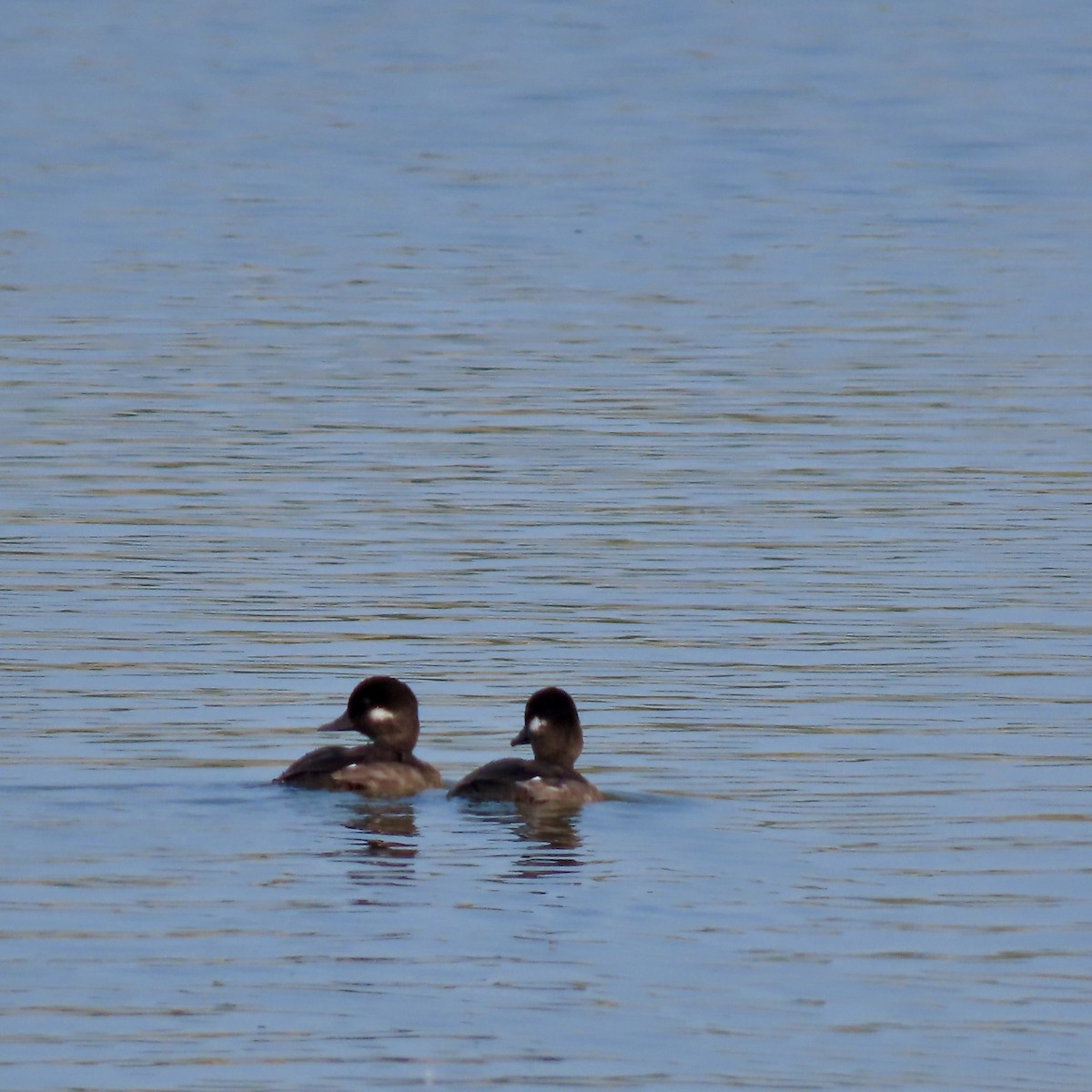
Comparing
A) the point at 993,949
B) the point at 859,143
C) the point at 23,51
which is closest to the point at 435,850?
the point at 993,949

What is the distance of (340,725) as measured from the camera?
11.3 metres

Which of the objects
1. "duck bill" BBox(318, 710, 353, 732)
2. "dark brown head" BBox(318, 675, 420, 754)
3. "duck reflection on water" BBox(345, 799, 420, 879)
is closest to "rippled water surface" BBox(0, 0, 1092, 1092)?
"duck reflection on water" BBox(345, 799, 420, 879)

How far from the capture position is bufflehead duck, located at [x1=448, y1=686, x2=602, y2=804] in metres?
10.3

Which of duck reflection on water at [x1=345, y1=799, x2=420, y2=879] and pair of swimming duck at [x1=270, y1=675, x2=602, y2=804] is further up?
pair of swimming duck at [x1=270, y1=675, x2=602, y2=804]

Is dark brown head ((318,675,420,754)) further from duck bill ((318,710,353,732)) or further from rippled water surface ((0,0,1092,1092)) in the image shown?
rippled water surface ((0,0,1092,1092))

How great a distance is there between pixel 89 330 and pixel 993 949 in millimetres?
15028

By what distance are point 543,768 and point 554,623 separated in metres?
3.08

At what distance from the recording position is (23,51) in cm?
4862

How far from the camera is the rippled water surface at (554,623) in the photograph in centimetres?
784

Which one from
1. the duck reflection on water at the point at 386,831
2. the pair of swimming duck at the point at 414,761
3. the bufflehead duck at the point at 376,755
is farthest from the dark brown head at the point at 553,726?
the duck reflection on water at the point at 386,831

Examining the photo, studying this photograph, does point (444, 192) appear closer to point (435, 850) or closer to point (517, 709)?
point (517, 709)

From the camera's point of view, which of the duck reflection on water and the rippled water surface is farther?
the duck reflection on water

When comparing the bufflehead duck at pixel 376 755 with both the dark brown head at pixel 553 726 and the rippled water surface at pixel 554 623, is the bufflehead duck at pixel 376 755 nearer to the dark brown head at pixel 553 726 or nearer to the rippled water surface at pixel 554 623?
the rippled water surface at pixel 554 623

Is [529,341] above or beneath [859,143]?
beneath
